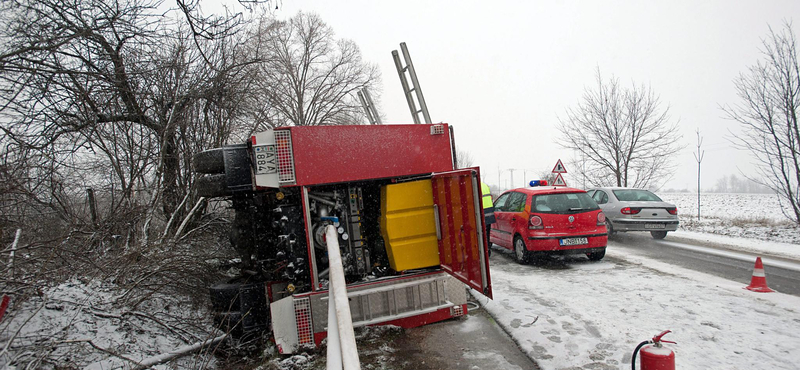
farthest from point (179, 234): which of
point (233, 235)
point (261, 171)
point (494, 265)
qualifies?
point (494, 265)

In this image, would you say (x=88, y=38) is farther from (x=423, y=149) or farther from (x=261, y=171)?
(x=423, y=149)

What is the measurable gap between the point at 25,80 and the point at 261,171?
11.8 ft

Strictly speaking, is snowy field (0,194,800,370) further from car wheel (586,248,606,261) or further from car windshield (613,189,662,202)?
car windshield (613,189,662,202)

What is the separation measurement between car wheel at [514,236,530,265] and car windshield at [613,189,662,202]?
5.00 meters

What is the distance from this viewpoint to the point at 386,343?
4.39 meters

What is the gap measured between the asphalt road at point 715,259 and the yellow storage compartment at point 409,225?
199 inches

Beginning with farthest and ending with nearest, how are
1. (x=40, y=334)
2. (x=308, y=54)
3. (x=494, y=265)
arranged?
(x=308, y=54), (x=494, y=265), (x=40, y=334)

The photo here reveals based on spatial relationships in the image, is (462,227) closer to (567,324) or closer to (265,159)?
(567,324)

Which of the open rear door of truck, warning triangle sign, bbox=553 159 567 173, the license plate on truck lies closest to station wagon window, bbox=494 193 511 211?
the license plate on truck

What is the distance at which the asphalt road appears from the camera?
6579mm

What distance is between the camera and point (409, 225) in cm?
468

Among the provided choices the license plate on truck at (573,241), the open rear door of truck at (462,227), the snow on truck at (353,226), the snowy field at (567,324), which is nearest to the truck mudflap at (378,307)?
the snow on truck at (353,226)

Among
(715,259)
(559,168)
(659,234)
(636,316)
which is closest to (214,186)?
(636,316)

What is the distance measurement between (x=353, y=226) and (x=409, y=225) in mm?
682
